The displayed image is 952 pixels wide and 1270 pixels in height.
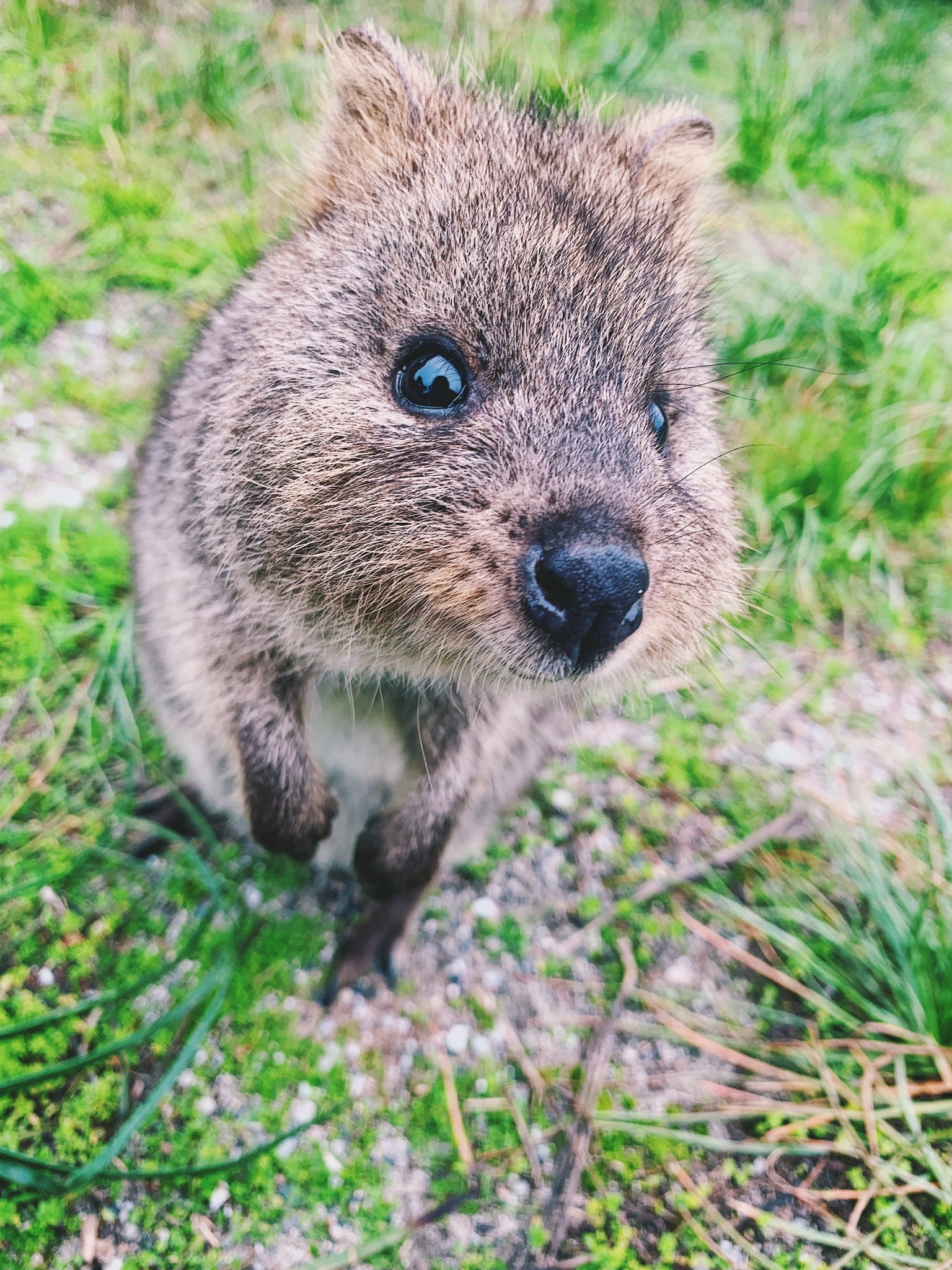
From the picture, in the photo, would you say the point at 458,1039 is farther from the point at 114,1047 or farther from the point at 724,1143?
the point at 114,1047

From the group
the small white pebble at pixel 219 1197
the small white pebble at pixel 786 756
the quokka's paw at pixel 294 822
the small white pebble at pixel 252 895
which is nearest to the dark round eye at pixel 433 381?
the quokka's paw at pixel 294 822

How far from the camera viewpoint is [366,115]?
2.11 m

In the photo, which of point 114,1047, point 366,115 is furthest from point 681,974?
point 366,115

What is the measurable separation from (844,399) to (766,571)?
112 centimetres

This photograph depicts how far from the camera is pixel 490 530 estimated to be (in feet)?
5.11

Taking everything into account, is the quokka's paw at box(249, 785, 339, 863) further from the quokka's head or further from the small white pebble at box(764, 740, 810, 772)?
the small white pebble at box(764, 740, 810, 772)

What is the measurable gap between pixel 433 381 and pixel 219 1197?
7.28ft

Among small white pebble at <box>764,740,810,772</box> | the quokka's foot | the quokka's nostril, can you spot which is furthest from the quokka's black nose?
small white pebble at <box>764,740,810,772</box>

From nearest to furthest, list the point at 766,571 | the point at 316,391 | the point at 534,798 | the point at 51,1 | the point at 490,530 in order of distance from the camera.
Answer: the point at 490,530 → the point at 316,391 → the point at 534,798 → the point at 766,571 → the point at 51,1

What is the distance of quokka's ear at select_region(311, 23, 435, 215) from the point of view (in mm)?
2027

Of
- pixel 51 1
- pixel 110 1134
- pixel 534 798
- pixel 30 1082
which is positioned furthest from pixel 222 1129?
pixel 51 1

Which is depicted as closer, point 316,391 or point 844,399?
point 316,391

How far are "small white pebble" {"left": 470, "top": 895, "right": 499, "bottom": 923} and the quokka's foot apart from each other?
301 millimetres

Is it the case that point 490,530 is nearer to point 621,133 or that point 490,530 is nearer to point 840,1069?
point 621,133
